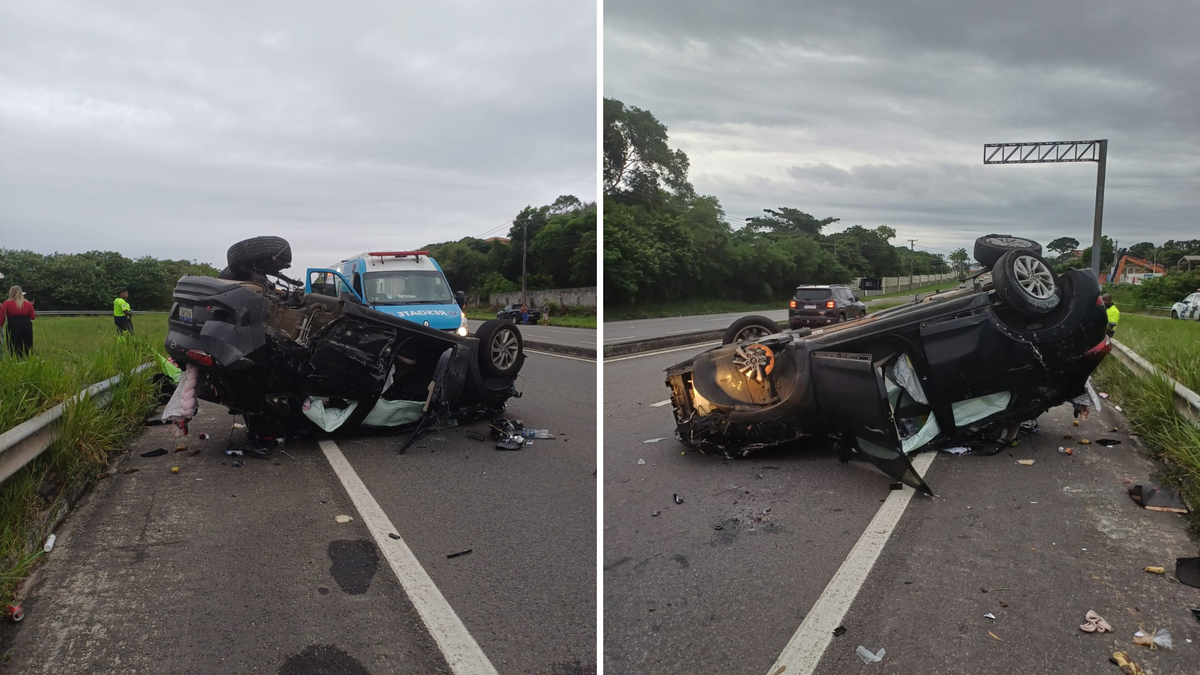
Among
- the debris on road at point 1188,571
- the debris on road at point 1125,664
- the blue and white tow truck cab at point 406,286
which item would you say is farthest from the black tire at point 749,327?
the blue and white tow truck cab at point 406,286

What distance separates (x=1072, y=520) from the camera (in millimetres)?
3945

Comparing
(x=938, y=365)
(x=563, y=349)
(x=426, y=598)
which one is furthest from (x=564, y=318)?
(x=426, y=598)

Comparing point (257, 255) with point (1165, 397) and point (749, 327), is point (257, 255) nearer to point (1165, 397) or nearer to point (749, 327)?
point (749, 327)

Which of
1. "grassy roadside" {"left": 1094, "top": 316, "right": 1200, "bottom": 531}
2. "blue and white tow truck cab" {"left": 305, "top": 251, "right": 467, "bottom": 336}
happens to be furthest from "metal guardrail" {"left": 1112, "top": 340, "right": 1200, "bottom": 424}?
"blue and white tow truck cab" {"left": 305, "top": 251, "right": 467, "bottom": 336}

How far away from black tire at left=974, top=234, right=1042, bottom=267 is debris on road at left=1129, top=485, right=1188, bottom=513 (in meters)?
1.83

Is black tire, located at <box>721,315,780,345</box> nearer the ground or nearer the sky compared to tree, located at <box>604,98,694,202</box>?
nearer the ground

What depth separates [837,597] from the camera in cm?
298

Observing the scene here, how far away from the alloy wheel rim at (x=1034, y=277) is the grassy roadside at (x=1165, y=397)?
1.22 m

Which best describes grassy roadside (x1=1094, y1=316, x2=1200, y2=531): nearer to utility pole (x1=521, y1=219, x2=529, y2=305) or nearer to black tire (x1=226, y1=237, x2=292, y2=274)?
black tire (x1=226, y1=237, x2=292, y2=274)

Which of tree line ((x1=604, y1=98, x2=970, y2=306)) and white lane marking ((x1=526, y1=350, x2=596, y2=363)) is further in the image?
white lane marking ((x1=526, y1=350, x2=596, y2=363))

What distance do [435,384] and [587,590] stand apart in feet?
11.0

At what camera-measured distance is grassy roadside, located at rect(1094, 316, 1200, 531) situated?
4453 mm

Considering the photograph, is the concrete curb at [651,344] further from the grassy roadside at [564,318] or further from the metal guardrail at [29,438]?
the metal guardrail at [29,438]

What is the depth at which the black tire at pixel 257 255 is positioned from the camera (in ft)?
19.7
